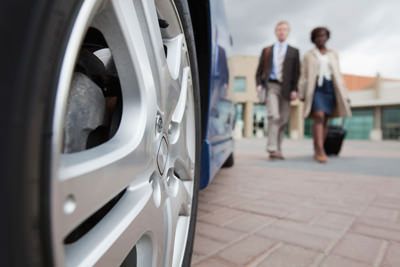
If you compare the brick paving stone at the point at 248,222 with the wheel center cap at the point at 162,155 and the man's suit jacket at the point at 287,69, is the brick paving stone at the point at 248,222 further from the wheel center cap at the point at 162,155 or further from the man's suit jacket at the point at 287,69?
the man's suit jacket at the point at 287,69

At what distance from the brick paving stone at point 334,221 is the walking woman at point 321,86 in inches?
105

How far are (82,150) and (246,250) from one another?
94cm

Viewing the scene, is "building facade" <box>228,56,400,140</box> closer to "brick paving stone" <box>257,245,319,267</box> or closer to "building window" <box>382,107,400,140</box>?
"building window" <box>382,107,400,140</box>

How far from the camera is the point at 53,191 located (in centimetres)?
40

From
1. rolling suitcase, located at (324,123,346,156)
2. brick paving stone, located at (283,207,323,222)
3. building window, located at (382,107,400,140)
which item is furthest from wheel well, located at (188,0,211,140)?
building window, located at (382,107,400,140)

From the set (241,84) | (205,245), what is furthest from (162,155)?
(241,84)

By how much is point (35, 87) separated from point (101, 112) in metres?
0.30

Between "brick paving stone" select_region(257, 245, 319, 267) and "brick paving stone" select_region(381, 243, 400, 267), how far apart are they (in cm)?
25

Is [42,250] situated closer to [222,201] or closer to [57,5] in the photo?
[57,5]

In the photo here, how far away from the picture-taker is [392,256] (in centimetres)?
127

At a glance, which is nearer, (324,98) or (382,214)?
(382,214)

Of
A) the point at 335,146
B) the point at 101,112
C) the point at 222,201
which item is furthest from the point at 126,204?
the point at 335,146

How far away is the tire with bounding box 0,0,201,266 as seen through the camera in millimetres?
371

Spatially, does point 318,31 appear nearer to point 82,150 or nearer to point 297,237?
point 297,237
